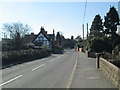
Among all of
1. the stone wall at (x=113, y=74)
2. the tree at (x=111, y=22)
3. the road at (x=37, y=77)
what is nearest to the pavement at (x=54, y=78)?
the road at (x=37, y=77)

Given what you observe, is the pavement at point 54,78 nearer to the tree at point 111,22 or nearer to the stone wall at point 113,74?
the stone wall at point 113,74

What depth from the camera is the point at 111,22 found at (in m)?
61.0

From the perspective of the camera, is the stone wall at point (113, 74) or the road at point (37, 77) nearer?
the stone wall at point (113, 74)

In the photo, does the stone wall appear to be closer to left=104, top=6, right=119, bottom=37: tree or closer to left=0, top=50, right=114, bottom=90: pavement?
left=0, top=50, right=114, bottom=90: pavement

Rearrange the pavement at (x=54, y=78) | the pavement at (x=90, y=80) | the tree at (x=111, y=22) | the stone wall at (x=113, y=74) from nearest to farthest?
the stone wall at (x=113, y=74) < the pavement at (x=90, y=80) < the pavement at (x=54, y=78) < the tree at (x=111, y=22)

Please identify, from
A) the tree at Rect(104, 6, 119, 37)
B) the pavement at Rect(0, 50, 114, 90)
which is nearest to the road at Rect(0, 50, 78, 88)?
the pavement at Rect(0, 50, 114, 90)

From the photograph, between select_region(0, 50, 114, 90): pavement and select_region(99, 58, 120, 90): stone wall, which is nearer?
select_region(99, 58, 120, 90): stone wall

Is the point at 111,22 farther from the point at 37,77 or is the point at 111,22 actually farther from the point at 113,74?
the point at 113,74

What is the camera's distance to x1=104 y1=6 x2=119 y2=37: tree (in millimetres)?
60031

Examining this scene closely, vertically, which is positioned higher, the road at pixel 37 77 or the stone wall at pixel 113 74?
the stone wall at pixel 113 74

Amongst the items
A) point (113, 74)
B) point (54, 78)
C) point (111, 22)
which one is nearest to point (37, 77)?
point (54, 78)

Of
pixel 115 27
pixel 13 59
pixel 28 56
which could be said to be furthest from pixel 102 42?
pixel 13 59

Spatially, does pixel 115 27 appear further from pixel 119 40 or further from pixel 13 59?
pixel 13 59

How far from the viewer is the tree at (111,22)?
6003 centimetres
